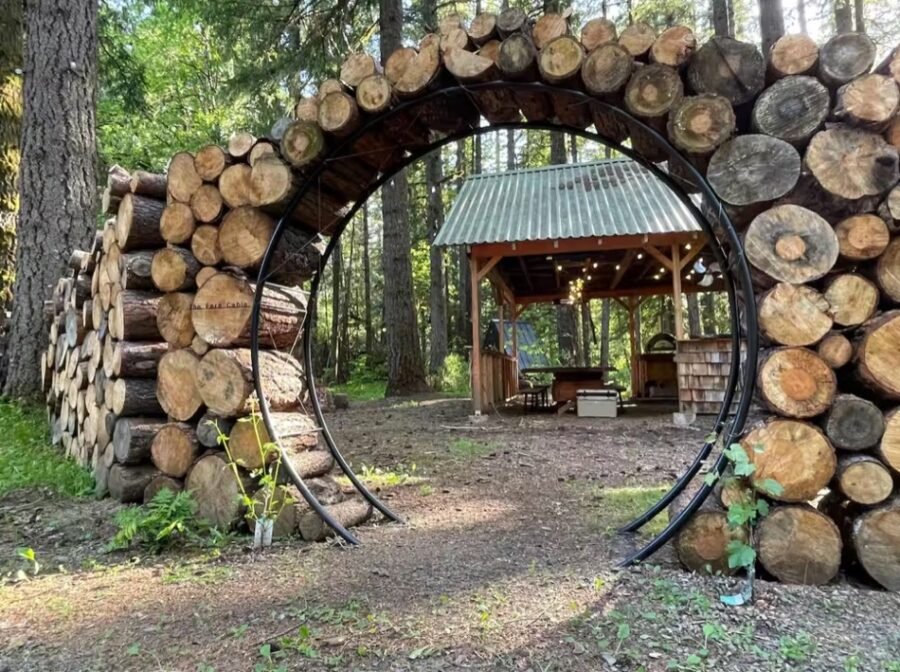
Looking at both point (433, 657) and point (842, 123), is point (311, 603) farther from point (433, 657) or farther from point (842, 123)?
point (842, 123)

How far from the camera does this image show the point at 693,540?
2.26 meters

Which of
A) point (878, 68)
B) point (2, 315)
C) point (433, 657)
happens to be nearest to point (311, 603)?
point (433, 657)

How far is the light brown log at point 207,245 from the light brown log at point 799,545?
3043 millimetres

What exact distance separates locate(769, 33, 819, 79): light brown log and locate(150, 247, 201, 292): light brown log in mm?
3066

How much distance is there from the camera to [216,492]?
A: 2850mm

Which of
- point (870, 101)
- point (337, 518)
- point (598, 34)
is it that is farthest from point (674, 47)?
point (337, 518)

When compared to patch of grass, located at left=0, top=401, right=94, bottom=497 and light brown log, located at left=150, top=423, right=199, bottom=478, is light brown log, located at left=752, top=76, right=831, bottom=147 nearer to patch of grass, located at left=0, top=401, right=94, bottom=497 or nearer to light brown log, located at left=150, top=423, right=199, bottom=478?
light brown log, located at left=150, top=423, right=199, bottom=478

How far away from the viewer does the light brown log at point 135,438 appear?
304 cm

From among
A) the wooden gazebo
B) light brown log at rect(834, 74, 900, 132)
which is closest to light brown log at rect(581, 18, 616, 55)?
light brown log at rect(834, 74, 900, 132)

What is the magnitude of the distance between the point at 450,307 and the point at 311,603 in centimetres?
2023

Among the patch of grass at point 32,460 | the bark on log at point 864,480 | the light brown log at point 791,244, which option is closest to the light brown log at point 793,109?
the light brown log at point 791,244

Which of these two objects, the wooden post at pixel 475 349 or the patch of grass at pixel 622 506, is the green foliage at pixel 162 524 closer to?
the patch of grass at pixel 622 506

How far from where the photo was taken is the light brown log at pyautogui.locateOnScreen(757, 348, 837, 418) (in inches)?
82.3

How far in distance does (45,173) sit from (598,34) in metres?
5.06
